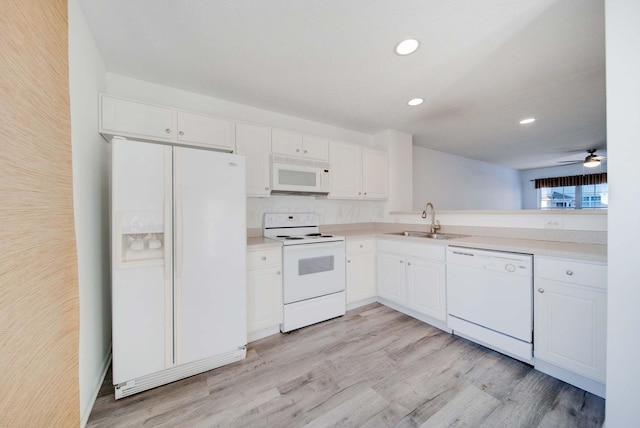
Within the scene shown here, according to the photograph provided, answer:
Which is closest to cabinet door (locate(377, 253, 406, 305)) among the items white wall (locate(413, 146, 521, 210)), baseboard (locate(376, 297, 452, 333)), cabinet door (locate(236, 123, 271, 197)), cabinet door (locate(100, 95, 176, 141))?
baseboard (locate(376, 297, 452, 333))

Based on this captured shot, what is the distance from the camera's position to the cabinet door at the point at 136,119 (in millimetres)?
1786

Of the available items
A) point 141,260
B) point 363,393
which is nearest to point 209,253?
point 141,260

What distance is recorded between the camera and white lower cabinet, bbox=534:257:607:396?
143cm

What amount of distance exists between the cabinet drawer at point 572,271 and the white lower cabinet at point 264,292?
2.07m

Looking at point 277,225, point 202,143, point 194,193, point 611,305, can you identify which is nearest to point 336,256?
point 277,225

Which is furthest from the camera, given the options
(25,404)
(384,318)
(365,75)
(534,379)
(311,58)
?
(384,318)

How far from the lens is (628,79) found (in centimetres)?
99

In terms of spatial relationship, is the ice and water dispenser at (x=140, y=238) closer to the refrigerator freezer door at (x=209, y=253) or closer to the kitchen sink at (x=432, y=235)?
the refrigerator freezer door at (x=209, y=253)

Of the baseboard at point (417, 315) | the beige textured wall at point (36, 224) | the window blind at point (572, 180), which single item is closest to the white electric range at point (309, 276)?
the baseboard at point (417, 315)

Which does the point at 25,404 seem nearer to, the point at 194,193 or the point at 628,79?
the point at 194,193

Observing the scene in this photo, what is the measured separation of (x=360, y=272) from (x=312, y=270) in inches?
28.6

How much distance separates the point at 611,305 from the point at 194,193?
2379 mm

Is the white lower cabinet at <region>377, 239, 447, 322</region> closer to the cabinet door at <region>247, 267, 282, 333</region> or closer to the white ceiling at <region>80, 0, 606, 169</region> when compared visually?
the cabinet door at <region>247, 267, 282, 333</region>

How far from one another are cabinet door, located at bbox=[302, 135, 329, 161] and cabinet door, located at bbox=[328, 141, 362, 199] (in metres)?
0.08
